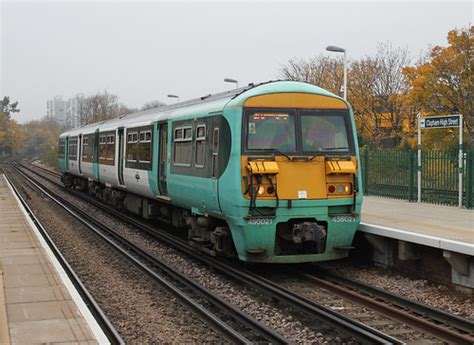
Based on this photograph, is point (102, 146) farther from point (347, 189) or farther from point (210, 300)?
point (210, 300)

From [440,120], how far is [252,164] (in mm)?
6831

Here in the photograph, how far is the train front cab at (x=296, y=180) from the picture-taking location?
9.23 m

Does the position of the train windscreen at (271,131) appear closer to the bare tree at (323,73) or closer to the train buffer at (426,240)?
the train buffer at (426,240)

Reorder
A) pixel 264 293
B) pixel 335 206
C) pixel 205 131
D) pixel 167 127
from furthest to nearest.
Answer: pixel 167 127
pixel 205 131
pixel 335 206
pixel 264 293

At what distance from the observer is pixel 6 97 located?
389ft

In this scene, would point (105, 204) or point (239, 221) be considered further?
point (105, 204)

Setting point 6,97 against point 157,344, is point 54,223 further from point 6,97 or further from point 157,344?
point 6,97

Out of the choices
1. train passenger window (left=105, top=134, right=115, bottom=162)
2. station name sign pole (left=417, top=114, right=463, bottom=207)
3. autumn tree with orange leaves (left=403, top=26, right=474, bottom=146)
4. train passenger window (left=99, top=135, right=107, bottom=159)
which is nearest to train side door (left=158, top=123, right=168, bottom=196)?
train passenger window (left=105, top=134, right=115, bottom=162)

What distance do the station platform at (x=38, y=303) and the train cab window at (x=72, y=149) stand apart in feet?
49.7

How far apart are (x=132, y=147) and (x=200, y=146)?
19.5 ft

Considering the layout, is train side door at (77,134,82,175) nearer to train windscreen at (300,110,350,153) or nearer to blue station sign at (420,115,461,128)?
blue station sign at (420,115,461,128)

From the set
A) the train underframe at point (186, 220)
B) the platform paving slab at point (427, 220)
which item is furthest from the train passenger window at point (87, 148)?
the platform paving slab at point (427, 220)

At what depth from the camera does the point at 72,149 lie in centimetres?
2825

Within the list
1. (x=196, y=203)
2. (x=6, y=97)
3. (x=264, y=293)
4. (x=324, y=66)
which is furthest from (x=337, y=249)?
(x=6, y=97)
